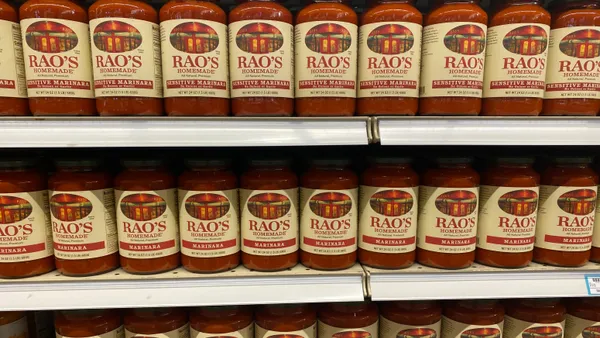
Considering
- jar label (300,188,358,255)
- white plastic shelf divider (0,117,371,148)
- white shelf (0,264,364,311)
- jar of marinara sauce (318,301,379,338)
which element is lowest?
jar of marinara sauce (318,301,379,338)

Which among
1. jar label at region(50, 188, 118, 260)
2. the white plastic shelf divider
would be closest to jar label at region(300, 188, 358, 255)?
the white plastic shelf divider

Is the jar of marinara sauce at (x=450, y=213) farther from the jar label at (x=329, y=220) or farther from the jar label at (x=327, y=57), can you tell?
the jar label at (x=327, y=57)

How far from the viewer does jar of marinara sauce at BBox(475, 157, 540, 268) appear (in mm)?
899

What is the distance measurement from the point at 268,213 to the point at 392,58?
0.48 metres

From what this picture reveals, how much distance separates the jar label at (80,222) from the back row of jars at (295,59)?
0.20 m

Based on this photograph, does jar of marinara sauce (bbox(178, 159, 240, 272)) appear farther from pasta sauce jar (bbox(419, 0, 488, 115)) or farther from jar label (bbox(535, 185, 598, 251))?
jar label (bbox(535, 185, 598, 251))

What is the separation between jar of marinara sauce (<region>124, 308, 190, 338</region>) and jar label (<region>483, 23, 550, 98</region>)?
3.24ft

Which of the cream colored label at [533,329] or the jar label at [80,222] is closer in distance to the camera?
the jar label at [80,222]

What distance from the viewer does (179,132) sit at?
2.60 ft

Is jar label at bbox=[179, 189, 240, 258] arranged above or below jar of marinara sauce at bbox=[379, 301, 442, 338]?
above

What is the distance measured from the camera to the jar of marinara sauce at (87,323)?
0.90m

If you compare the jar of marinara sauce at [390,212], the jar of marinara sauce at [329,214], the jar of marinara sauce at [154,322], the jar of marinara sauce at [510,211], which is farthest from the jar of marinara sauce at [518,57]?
the jar of marinara sauce at [154,322]

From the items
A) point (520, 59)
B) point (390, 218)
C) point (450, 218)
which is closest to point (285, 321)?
point (390, 218)

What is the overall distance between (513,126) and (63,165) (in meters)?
1.06
